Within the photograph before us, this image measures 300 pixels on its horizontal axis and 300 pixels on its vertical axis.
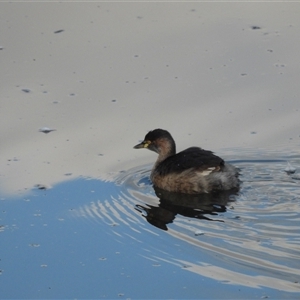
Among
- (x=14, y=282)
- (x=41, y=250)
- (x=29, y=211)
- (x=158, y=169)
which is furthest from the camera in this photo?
(x=158, y=169)

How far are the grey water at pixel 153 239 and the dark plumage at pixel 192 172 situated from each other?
0.13 metres

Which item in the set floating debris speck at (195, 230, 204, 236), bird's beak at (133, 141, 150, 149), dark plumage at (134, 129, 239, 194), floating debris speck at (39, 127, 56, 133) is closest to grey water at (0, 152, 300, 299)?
floating debris speck at (195, 230, 204, 236)

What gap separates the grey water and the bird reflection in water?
10mm

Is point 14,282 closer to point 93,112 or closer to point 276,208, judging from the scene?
point 276,208

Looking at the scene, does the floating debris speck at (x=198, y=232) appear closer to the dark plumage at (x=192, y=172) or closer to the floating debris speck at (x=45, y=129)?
the dark plumage at (x=192, y=172)

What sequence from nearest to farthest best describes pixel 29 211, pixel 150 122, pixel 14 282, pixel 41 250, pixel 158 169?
1. pixel 14 282
2. pixel 41 250
3. pixel 29 211
4. pixel 158 169
5. pixel 150 122

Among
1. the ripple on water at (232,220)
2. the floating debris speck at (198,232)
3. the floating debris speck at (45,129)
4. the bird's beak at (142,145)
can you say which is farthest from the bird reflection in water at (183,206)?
the floating debris speck at (45,129)

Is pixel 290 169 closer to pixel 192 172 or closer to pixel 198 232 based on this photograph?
pixel 192 172

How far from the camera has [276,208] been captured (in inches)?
336

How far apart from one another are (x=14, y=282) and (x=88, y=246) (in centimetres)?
88

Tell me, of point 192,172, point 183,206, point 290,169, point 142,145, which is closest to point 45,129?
point 142,145

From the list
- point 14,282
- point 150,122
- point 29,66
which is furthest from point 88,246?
point 29,66

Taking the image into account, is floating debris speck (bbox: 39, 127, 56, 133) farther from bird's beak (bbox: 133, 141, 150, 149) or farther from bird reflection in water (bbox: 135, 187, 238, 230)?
bird reflection in water (bbox: 135, 187, 238, 230)

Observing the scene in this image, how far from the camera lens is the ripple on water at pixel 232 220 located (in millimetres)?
7059
